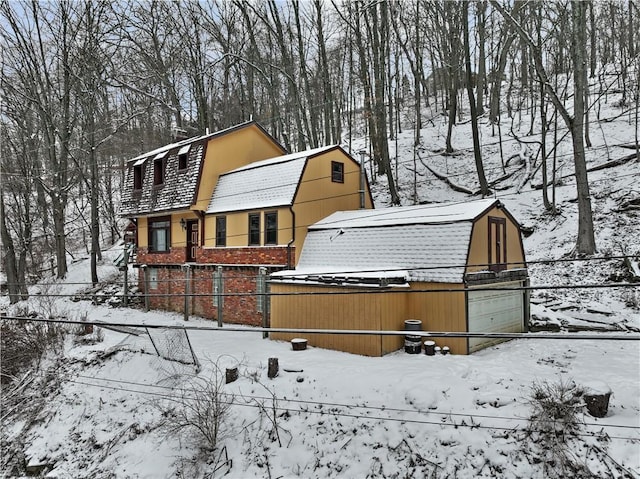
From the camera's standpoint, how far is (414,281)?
11.5 meters

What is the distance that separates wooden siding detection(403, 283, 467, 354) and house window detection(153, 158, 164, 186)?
44.2ft

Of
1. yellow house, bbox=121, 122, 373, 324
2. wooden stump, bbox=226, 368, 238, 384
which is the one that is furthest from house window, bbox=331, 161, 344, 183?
wooden stump, bbox=226, 368, 238, 384

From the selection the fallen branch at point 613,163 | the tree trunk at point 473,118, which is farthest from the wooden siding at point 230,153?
the fallen branch at point 613,163

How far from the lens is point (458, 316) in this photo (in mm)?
10875

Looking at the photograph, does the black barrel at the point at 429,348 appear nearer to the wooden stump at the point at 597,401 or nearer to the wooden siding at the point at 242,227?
the wooden stump at the point at 597,401

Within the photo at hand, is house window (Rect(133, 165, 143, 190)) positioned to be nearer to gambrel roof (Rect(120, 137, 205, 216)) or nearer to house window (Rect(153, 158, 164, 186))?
gambrel roof (Rect(120, 137, 205, 216))

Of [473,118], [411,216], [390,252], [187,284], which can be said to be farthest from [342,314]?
[473,118]

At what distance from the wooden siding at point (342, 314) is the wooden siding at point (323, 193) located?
8.18 ft

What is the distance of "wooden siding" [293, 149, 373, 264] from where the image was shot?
15.2m

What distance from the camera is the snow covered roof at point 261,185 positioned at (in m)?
15.2

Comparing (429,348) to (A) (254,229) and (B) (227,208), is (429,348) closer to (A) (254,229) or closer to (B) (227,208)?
(A) (254,229)

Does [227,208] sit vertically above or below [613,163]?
below

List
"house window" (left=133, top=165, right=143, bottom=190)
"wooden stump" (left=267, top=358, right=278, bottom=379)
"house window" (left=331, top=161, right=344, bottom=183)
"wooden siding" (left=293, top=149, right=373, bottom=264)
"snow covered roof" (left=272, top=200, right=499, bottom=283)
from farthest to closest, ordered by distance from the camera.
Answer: "house window" (left=133, top=165, right=143, bottom=190) < "house window" (left=331, top=161, right=344, bottom=183) < "wooden siding" (left=293, top=149, right=373, bottom=264) < "snow covered roof" (left=272, top=200, right=499, bottom=283) < "wooden stump" (left=267, top=358, right=278, bottom=379)

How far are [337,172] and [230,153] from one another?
17.0 feet
